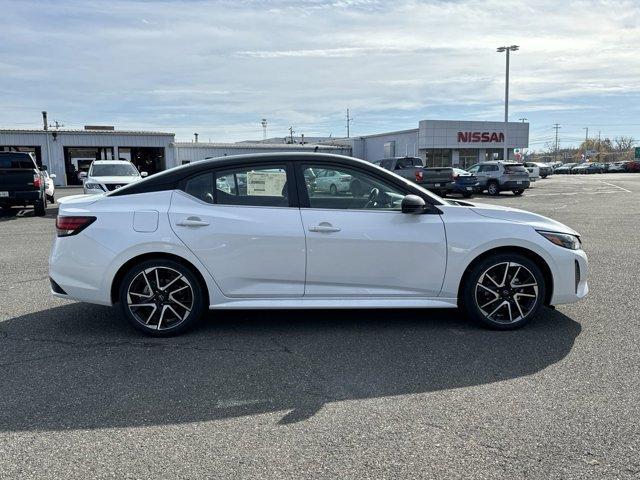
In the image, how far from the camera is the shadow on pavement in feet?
11.4

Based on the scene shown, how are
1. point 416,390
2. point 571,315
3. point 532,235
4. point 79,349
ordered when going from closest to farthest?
1. point 416,390
2. point 79,349
3. point 532,235
4. point 571,315

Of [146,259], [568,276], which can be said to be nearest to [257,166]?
[146,259]

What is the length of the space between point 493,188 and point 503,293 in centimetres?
2225

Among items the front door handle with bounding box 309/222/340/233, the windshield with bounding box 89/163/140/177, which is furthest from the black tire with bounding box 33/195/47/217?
the front door handle with bounding box 309/222/340/233

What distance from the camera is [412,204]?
463cm

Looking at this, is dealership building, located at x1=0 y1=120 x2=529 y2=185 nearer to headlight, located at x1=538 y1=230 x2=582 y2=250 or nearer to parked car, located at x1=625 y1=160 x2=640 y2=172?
parked car, located at x1=625 y1=160 x2=640 y2=172

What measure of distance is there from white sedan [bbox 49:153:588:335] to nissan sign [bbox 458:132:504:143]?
4302 centimetres

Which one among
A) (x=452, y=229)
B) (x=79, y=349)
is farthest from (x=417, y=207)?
(x=79, y=349)

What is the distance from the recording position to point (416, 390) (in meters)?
3.68

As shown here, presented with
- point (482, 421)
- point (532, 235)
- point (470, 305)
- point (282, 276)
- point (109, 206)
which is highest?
point (109, 206)

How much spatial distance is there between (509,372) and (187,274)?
2758 mm

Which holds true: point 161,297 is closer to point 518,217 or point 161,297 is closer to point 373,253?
point 373,253

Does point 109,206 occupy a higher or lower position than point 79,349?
higher

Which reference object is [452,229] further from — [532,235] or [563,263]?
[563,263]
